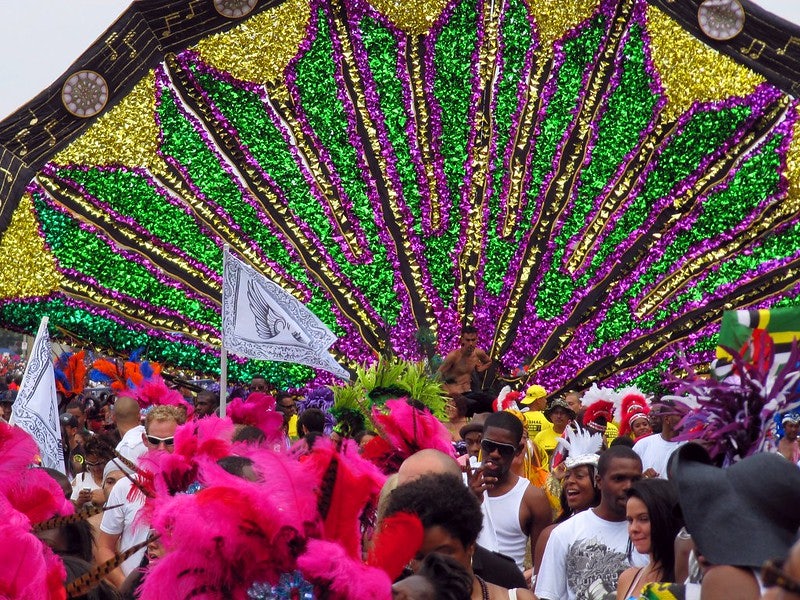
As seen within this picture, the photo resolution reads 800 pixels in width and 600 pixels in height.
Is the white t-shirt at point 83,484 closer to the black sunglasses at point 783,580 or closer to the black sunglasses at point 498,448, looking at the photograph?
the black sunglasses at point 498,448

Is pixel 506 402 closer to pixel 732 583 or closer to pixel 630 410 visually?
pixel 630 410

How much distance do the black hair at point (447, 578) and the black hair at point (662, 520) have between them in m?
1.30

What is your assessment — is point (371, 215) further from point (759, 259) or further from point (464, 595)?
point (464, 595)

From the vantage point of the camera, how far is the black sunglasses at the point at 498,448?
6262 millimetres

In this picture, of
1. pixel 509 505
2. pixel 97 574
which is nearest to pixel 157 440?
pixel 509 505

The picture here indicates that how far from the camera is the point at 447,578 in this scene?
304 centimetres

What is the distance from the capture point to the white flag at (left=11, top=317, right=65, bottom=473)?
7.89 metres

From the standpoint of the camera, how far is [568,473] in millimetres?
6238

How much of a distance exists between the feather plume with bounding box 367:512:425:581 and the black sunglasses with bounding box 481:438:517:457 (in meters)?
3.15

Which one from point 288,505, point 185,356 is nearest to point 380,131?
point 185,356

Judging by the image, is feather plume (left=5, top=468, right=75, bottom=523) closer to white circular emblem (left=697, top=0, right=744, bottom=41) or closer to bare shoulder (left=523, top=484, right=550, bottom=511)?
bare shoulder (left=523, top=484, right=550, bottom=511)

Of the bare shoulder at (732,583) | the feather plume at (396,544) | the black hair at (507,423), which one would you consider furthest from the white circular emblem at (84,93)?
the bare shoulder at (732,583)

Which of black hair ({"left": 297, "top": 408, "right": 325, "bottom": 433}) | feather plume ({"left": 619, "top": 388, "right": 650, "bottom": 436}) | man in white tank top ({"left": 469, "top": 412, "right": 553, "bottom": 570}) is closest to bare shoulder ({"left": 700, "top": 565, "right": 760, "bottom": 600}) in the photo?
man in white tank top ({"left": 469, "top": 412, "right": 553, "bottom": 570})

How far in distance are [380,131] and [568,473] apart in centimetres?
889
